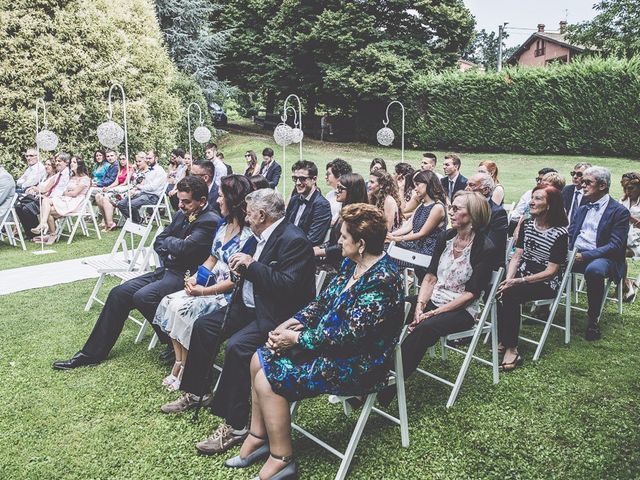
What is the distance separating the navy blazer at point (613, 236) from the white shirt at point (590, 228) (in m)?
0.07

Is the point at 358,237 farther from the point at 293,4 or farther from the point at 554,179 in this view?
the point at 293,4

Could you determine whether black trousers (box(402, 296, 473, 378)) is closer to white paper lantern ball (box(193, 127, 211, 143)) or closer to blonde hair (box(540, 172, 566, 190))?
blonde hair (box(540, 172, 566, 190))

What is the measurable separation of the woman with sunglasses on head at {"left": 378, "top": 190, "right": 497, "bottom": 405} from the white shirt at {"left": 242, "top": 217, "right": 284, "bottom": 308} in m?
1.16

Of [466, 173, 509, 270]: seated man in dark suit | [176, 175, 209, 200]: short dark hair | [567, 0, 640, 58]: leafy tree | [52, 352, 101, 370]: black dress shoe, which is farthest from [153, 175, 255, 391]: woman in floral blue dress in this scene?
[567, 0, 640, 58]: leafy tree

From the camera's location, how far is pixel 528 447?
3.46m

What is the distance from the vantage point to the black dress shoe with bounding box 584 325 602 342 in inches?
208

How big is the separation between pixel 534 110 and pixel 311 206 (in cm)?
1957

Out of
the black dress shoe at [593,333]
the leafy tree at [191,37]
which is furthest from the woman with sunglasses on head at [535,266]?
the leafy tree at [191,37]

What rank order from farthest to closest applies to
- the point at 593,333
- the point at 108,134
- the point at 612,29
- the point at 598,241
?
the point at 612,29, the point at 108,134, the point at 598,241, the point at 593,333

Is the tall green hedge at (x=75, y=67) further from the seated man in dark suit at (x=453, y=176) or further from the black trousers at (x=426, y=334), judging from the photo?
the black trousers at (x=426, y=334)

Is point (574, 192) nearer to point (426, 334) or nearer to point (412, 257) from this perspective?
point (412, 257)

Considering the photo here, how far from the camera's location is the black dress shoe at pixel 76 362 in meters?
4.73

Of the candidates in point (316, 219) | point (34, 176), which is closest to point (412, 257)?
point (316, 219)

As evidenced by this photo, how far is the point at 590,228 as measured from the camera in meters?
5.73
